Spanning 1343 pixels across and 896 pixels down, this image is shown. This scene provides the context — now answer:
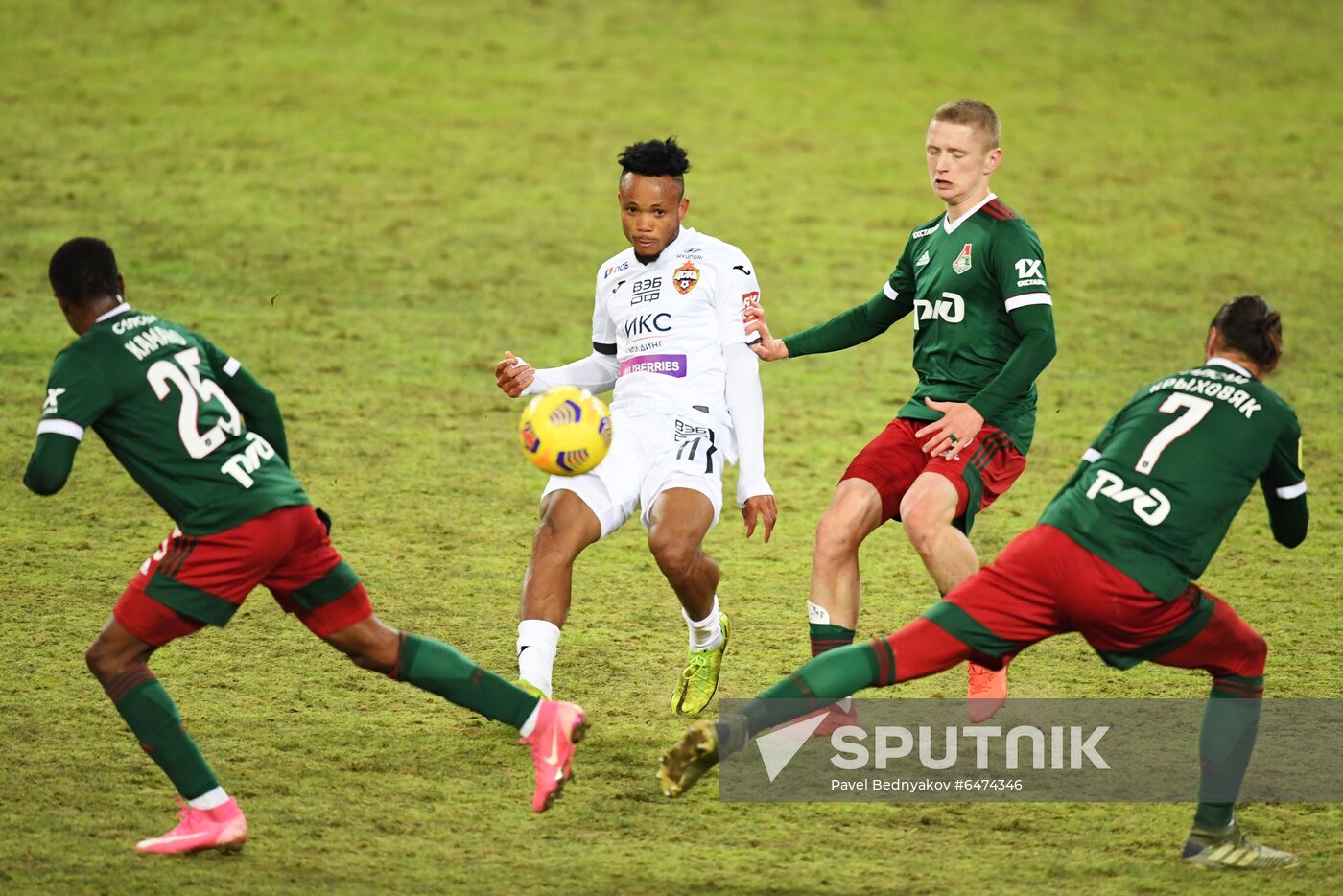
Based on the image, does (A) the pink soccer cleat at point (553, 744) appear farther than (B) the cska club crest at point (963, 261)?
No

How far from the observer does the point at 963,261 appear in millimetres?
6031

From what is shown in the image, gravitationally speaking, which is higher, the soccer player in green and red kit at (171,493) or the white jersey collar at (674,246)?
the white jersey collar at (674,246)

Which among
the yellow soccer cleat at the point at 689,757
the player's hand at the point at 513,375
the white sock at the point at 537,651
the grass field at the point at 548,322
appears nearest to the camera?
the yellow soccer cleat at the point at 689,757

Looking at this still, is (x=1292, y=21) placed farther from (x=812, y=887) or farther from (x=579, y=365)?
(x=812, y=887)

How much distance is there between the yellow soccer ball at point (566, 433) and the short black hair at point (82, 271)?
5.35 feet

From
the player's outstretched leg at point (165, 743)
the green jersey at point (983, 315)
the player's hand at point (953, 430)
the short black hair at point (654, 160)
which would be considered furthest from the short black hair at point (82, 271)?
the green jersey at point (983, 315)

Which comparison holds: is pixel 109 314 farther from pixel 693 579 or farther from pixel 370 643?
pixel 693 579

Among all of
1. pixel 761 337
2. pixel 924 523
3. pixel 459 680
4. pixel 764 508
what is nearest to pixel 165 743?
pixel 459 680

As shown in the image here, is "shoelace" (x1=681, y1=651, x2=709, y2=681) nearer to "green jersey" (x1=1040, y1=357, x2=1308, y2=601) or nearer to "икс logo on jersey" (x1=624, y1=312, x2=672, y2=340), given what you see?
"икс logo on jersey" (x1=624, y1=312, x2=672, y2=340)

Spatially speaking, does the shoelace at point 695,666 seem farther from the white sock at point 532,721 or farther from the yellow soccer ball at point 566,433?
the white sock at point 532,721

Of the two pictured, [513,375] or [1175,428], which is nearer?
[1175,428]

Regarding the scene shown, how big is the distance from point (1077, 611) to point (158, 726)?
114 inches

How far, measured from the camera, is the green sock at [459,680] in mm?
5047

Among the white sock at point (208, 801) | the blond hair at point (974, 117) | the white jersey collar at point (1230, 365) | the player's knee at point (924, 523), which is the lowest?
the white sock at point (208, 801)
